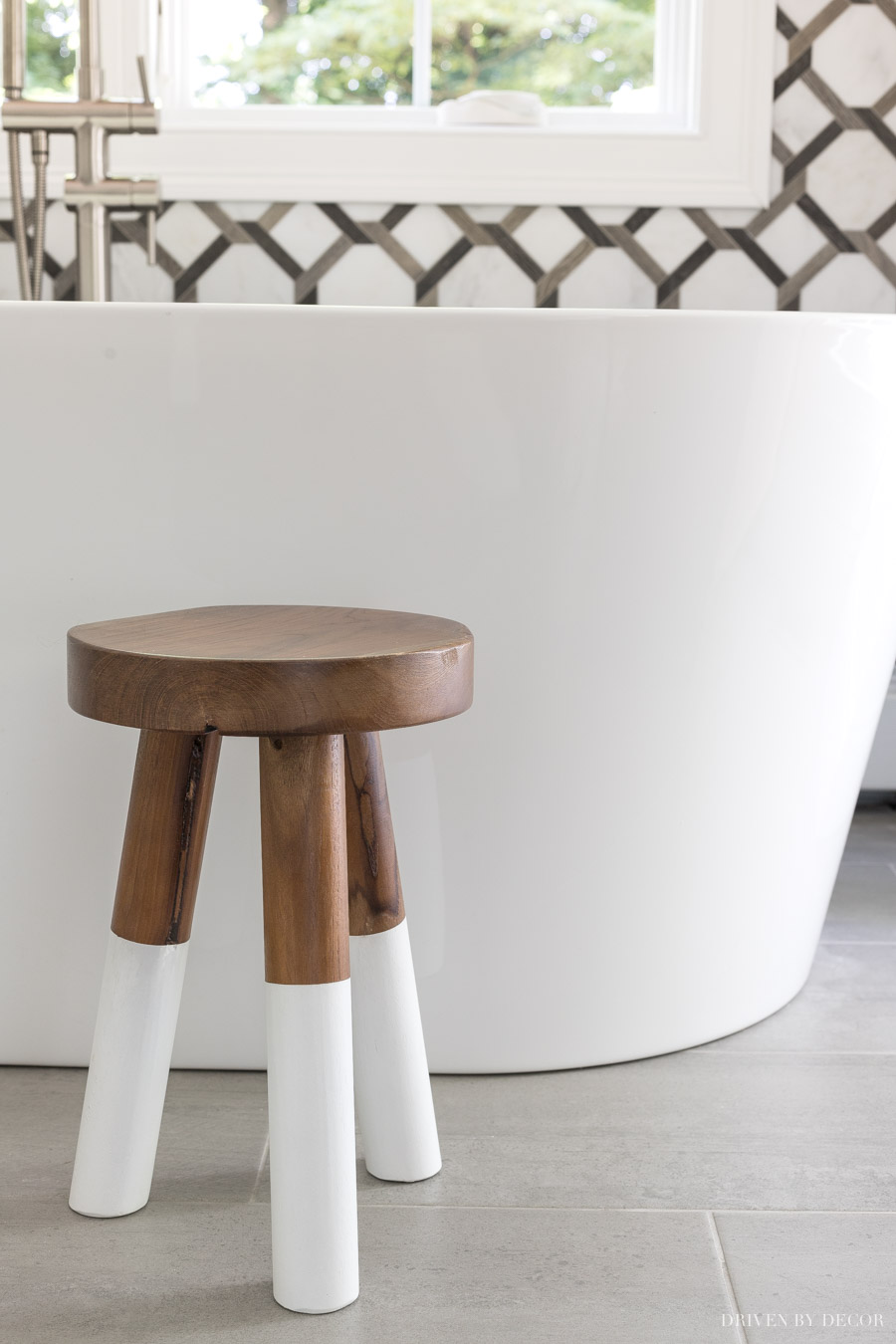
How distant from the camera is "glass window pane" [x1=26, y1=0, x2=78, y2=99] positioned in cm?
220

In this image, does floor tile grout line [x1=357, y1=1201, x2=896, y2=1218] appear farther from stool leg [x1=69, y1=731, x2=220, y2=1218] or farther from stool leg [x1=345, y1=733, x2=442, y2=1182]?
stool leg [x1=69, y1=731, x2=220, y2=1218]

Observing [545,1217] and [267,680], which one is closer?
[267,680]

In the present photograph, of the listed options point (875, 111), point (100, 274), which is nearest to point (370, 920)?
point (100, 274)

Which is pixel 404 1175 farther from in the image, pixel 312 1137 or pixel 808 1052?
pixel 808 1052

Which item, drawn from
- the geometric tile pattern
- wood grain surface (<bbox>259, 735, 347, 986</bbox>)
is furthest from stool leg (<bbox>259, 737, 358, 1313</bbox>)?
the geometric tile pattern

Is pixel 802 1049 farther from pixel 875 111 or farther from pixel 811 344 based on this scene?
pixel 875 111

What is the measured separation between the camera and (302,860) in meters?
0.76

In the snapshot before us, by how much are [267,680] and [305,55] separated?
179 centimetres

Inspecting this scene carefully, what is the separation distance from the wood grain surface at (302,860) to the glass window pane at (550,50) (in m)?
1.72

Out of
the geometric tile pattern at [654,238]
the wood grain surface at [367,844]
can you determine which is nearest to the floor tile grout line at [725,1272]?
the wood grain surface at [367,844]

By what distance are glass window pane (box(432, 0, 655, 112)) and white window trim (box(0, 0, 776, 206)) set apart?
18 centimetres

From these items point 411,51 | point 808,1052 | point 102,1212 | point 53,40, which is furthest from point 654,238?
point 102,1212

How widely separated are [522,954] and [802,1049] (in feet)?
0.98

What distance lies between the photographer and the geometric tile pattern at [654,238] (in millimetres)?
1967
